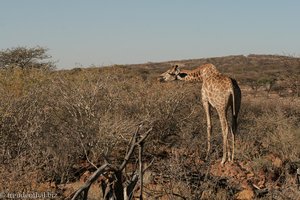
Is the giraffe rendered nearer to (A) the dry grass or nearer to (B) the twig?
(A) the dry grass

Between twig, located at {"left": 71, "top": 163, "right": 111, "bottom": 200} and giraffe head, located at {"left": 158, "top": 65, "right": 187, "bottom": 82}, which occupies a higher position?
twig, located at {"left": 71, "top": 163, "right": 111, "bottom": 200}

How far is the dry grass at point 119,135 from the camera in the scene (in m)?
6.55

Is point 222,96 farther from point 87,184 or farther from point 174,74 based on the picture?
point 87,184

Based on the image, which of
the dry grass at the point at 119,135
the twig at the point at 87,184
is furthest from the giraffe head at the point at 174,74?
the twig at the point at 87,184

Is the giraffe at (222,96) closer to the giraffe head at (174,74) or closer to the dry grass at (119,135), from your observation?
the dry grass at (119,135)

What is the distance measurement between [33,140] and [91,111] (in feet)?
6.00

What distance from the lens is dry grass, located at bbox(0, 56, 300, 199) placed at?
258 inches

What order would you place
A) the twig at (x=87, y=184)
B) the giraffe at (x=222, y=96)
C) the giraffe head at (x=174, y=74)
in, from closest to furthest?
the twig at (x=87, y=184)
the giraffe at (x=222, y=96)
the giraffe head at (x=174, y=74)

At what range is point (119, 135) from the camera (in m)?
8.88

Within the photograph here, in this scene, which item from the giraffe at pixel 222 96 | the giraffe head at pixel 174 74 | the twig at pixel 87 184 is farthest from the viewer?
the giraffe head at pixel 174 74

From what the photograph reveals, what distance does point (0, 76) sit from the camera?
10352 millimetres

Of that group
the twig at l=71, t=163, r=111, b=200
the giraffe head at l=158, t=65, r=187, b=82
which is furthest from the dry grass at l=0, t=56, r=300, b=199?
the twig at l=71, t=163, r=111, b=200

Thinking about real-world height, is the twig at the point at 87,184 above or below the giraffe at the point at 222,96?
above

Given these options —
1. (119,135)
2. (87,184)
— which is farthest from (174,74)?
(87,184)
